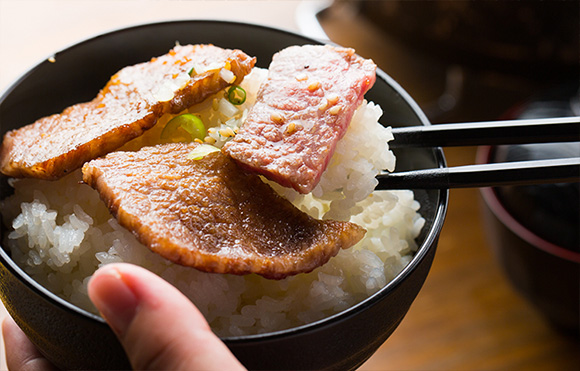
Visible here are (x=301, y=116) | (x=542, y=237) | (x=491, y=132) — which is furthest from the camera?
(x=542, y=237)

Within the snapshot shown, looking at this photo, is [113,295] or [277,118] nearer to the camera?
[113,295]

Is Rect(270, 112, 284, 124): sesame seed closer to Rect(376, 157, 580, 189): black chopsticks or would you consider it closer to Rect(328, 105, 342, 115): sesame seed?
Rect(328, 105, 342, 115): sesame seed

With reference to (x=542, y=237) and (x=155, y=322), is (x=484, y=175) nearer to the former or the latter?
(x=155, y=322)

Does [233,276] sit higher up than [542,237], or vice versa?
[233,276]

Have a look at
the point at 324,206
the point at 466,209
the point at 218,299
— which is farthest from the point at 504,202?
the point at 218,299

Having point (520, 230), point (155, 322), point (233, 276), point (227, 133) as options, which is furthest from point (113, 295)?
point (520, 230)

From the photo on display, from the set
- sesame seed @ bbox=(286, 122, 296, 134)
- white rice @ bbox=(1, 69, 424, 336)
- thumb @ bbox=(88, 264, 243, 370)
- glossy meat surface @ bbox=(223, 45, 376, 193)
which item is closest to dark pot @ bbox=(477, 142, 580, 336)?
white rice @ bbox=(1, 69, 424, 336)

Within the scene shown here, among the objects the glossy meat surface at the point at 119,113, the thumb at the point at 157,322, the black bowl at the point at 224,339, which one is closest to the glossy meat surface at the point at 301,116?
the glossy meat surface at the point at 119,113
